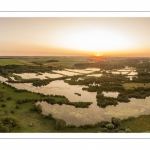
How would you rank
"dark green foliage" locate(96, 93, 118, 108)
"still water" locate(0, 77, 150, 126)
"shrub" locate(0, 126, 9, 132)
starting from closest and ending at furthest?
"shrub" locate(0, 126, 9, 132) < "still water" locate(0, 77, 150, 126) < "dark green foliage" locate(96, 93, 118, 108)

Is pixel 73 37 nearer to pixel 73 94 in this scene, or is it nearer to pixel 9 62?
pixel 73 94

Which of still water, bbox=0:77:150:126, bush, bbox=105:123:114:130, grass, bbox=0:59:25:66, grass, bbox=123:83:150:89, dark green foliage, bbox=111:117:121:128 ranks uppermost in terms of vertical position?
grass, bbox=0:59:25:66

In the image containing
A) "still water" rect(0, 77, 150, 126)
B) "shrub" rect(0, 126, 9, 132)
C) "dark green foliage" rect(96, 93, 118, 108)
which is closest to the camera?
"shrub" rect(0, 126, 9, 132)

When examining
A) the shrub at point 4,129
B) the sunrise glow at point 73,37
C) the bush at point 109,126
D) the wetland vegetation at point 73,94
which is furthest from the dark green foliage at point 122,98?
the shrub at point 4,129

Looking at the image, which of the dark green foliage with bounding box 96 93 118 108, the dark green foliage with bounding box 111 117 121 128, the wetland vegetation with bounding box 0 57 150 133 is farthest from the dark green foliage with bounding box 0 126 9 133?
the dark green foliage with bounding box 111 117 121 128

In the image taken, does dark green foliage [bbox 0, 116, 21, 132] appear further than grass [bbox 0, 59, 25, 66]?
No

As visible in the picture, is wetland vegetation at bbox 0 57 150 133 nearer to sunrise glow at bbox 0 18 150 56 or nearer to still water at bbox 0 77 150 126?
still water at bbox 0 77 150 126

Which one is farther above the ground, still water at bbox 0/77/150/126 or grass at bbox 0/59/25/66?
grass at bbox 0/59/25/66

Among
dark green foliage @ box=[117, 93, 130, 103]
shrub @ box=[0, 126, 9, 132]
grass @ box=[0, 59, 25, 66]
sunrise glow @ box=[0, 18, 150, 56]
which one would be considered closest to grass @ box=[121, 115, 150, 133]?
dark green foliage @ box=[117, 93, 130, 103]

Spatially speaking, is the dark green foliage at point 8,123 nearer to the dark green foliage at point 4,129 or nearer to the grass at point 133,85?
the dark green foliage at point 4,129

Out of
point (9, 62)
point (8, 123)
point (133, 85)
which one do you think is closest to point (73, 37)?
point (9, 62)

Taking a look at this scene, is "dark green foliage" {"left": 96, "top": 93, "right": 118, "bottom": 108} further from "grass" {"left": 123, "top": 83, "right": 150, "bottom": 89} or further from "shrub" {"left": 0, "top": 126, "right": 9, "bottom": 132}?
"shrub" {"left": 0, "top": 126, "right": 9, "bottom": 132}
